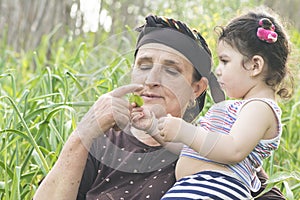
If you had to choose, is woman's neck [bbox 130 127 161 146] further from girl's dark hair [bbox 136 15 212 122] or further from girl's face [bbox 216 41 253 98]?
girl's face [bbox 216 41 253 98]

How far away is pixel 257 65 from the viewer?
218 centimetres

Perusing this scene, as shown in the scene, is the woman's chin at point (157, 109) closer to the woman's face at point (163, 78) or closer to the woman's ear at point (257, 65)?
the woman's face at point (163, 78)

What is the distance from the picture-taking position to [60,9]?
23.4 ft

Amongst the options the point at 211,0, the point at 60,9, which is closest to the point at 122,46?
the point at 211,0

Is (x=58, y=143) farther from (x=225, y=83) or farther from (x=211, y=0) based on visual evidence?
(x=211, y=0)

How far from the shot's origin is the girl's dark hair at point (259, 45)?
2.20 meters

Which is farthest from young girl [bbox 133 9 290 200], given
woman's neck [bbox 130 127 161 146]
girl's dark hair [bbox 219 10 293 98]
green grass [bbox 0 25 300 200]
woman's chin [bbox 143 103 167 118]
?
green grass [bbox 0 25 300 200]

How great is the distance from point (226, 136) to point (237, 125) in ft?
0.15

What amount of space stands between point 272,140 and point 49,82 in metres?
1.59

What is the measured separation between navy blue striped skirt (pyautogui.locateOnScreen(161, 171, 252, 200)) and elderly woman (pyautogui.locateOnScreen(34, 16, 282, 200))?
0.18 m

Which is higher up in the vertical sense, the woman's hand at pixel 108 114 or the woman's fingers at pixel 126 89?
the woman's fingers at pixel 126 89

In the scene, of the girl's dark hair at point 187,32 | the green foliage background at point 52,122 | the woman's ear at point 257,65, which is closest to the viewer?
the woman's ear at point 257,65

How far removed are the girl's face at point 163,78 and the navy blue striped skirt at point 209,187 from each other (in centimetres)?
23

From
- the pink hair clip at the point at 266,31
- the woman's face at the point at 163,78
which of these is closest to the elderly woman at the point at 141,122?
the woman's face at the point at 163,78
